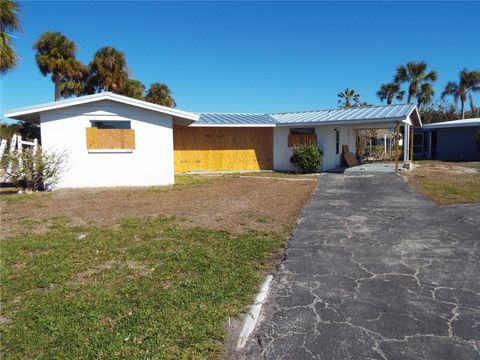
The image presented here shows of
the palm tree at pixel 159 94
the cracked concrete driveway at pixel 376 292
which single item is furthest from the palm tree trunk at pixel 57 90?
the cracked concrete driveway at pixel 376 292

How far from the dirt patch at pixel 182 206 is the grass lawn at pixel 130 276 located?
0.15 feet

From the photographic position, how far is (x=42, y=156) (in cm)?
1152

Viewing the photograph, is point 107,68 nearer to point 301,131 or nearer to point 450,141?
point 301,131

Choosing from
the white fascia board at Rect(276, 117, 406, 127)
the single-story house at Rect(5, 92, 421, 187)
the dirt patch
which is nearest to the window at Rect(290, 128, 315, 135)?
the white fascia board at Rect(276, 117, 406, 127)

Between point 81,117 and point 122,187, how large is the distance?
2732 mm

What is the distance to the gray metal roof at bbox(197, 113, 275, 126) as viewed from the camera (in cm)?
1806

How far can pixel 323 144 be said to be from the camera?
1791cm

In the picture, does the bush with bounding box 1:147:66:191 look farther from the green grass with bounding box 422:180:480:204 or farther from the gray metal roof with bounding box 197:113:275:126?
the green grass with bounding box 422:180:480:204

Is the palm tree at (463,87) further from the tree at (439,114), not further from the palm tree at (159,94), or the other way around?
the palm tree at (159,94)

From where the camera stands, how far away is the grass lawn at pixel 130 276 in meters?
2.88

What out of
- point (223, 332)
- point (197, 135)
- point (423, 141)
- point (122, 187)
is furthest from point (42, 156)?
point (423, 141)

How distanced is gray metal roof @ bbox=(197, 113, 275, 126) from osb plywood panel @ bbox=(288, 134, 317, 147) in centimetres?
127

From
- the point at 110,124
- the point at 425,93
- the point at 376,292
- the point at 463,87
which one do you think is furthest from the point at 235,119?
the point at 463,87

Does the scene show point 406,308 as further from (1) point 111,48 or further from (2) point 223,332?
(1) point 111,48
